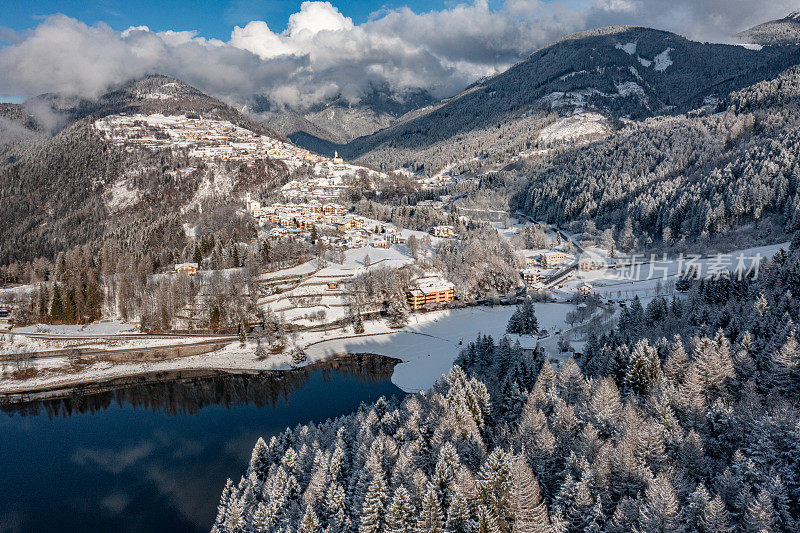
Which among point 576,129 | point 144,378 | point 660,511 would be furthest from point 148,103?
point 660,511

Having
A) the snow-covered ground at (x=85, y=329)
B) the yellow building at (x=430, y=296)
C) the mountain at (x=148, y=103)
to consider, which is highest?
the mountain at (x=148, y=103)

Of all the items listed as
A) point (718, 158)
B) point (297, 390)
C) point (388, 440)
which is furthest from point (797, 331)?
point (718, 158)

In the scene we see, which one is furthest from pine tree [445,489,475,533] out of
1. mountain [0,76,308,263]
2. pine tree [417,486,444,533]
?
mountain [0,76,308,263]

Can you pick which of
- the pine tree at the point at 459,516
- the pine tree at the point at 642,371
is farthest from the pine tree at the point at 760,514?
the pine tree at the point at 642,371

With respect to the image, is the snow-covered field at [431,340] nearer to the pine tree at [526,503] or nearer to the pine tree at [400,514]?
the pine tree at [400,514]

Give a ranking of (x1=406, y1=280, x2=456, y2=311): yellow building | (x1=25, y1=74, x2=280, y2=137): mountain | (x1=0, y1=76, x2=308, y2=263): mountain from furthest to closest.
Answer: (x1=25, y1=74, x2=280, y2=137): mountain < (x1=0, y1=76, x2=308, y2=263): mountain < (x1=406, y1=280, x2=456, y2=311): yellow building

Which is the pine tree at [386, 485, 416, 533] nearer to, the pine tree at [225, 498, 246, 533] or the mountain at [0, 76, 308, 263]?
the pine tree at [225, 498, 246, 533]

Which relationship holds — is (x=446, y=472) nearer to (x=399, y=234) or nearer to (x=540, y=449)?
(x=540, y=449)
